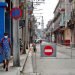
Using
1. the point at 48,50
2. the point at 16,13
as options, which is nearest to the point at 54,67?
the point at 48,50

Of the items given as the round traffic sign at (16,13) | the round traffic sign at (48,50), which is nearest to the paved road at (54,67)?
the round traffic sign at (48,50)

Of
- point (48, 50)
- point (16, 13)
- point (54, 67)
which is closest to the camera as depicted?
point (48, 50)

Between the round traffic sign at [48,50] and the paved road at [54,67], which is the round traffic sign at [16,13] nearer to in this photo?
the round traffic sign at [48,50]

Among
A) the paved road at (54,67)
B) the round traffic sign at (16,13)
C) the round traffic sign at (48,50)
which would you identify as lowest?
the paved road at (54,67)

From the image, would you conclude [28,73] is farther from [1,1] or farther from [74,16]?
[74,16]

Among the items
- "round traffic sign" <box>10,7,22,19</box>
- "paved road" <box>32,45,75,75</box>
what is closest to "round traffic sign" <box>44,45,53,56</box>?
"paved road" <box>32,45,75,75</box>

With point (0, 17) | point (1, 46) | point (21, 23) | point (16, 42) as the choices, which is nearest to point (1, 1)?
point (0, 17)

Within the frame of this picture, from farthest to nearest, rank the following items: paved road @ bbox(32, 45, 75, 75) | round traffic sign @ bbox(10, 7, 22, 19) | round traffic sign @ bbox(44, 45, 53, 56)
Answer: round traffic sign @ bbox(10, 7, 22, 19)
paved road @ bbox(32, 45, 75, 75)
round traffic sign @ bbox(44, 45, 53, 56)

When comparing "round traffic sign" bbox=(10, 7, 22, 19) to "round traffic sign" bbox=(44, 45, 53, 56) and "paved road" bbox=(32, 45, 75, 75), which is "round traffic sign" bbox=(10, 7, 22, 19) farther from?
"paved road" bbox=(32, 45, 75, 75)

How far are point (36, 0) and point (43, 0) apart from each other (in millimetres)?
1445

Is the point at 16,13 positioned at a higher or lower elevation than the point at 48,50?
higher

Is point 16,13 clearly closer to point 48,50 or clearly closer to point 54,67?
point 48,50

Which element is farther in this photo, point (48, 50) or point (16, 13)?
point (16, 13)

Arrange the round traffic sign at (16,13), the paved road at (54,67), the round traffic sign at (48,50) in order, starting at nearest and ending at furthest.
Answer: the round traffic sign at (48,50) < the paved road at (54,67) < the round traffic sign at (16,13)
